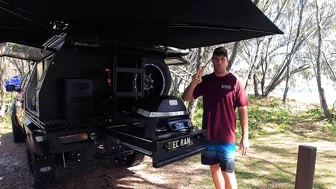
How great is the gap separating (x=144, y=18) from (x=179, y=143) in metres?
1.69

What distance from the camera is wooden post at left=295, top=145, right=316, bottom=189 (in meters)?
2.35

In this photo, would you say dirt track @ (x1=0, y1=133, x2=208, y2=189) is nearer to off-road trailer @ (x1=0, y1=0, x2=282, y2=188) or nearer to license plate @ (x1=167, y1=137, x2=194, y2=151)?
off-road trailer @ (x1=0, y1=0, x2=282, y2=188)

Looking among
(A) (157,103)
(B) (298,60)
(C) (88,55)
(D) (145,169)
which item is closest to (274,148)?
(D) (145,169)

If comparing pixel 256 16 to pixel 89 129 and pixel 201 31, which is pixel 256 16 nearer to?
pixel 201 31

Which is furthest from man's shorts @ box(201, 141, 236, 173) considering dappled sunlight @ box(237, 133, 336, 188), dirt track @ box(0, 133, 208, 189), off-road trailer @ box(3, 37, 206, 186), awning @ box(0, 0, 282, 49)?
awning @ box(0, 0, 282, 49)

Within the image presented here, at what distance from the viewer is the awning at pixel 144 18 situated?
303 centimetres

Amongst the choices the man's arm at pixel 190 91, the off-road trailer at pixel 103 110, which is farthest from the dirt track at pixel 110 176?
the man's arm at pixel 190 91

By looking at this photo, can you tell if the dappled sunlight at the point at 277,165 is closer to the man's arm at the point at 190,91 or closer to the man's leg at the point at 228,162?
the man's leg at the point at 228,162

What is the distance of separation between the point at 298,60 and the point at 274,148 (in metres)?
18.8

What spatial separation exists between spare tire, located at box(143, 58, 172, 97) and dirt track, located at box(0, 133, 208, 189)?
145 cm

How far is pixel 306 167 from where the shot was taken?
237 centimetres

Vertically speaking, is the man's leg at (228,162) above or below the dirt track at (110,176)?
above

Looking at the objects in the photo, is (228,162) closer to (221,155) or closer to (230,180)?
(221,155)

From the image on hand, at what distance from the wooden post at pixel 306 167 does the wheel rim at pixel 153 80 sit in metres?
2.17
